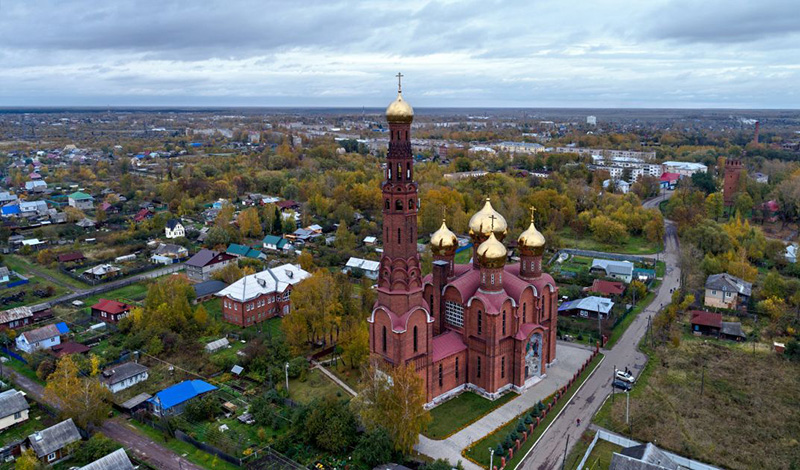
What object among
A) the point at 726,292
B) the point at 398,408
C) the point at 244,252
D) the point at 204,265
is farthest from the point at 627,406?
the point at 244,252

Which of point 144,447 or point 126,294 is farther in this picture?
point 126,294

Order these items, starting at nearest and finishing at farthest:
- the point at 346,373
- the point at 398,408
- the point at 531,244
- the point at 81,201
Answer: the point at 398,408
the point at 531,244
the point at 346,373
the point at 81,201

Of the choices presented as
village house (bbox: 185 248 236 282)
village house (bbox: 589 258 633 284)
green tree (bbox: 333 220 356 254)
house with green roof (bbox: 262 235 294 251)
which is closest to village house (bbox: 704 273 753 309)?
village house (bbox: 589 258 633 284)

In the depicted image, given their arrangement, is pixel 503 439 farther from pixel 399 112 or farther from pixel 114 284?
pixel 114 284

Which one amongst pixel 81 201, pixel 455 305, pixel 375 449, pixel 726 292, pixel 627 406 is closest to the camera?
pixel 375 449

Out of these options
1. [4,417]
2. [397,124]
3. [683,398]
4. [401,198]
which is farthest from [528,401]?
[4,417]

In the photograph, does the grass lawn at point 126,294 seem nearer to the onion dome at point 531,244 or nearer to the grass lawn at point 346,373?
the grass lawn at point 346,373

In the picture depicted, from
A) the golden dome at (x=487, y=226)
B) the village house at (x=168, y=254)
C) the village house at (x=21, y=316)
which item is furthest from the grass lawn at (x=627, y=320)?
the village house at (x=168, y=254)
